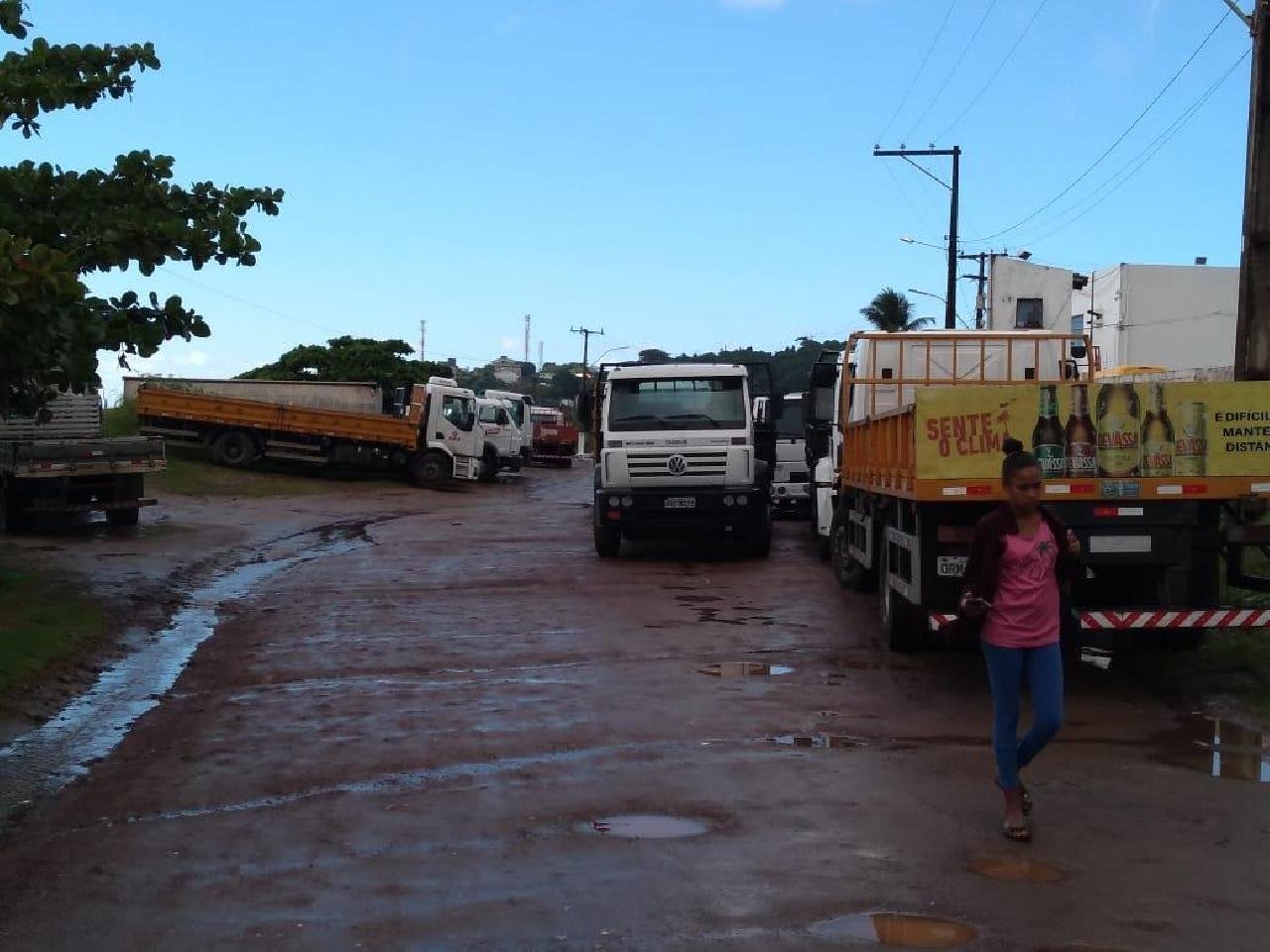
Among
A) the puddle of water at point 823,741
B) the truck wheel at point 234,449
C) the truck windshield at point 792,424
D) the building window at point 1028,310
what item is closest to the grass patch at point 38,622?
the puddle of water at point 823,741

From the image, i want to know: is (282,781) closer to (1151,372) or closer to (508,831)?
(508,831)

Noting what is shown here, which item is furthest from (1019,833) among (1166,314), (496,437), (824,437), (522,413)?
(1166,314)

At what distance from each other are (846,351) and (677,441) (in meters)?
4.21

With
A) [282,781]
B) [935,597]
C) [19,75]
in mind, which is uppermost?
[19,75]

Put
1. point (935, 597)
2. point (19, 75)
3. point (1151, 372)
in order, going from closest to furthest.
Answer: point (935, 597)
point (19, 75)
point (1151, 372)

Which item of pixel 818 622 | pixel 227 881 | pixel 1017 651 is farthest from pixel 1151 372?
pixel 227 881

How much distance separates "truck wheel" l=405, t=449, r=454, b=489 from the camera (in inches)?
1567

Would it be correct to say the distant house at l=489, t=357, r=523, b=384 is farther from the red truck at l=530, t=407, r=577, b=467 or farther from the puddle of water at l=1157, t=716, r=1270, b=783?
the puddle of water at l=1157, t=716, r=1270, b=783

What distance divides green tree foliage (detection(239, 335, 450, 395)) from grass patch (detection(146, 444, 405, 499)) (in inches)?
1162

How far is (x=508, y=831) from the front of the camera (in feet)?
21.4

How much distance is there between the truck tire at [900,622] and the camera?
443 inches

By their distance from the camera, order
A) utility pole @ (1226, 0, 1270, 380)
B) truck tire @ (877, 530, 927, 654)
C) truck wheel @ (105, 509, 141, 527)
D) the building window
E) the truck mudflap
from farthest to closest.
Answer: the building window < truck wheel @ (105, 509, 141, 527) < utility pole @ (1226, 0, 1270, 380) < truck tire @ (877, 530, 927, 654) < the truck mudflap

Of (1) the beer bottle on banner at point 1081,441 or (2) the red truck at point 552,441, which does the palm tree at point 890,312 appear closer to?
(2) the red truck at point 552,441

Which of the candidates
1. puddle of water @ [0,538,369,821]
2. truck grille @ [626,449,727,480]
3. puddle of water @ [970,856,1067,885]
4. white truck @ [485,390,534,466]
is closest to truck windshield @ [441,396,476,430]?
white truck @ [485,390,534,466]
